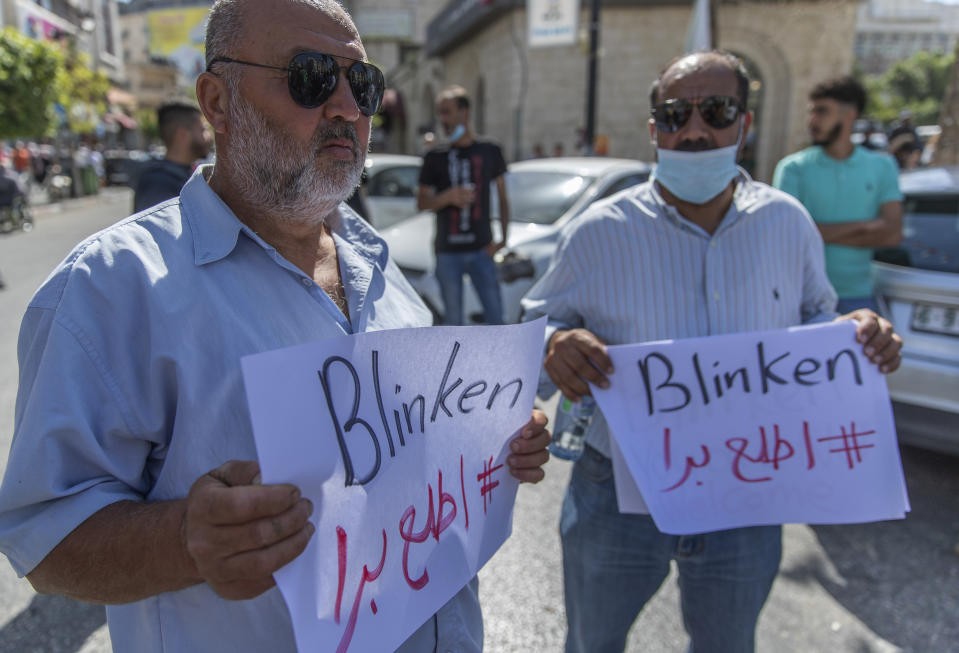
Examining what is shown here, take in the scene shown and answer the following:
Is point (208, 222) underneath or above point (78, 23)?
underneath

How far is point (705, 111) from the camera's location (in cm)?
174

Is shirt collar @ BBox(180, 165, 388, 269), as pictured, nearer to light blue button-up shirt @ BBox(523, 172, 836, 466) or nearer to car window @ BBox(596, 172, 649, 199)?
light blue button-up shirt @ BBox(523, 172, 836, 466)

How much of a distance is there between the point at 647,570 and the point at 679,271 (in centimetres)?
79

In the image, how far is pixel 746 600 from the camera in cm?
167

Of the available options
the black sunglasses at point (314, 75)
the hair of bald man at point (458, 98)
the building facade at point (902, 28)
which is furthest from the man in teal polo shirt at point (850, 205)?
the building facade at point (902, 28)

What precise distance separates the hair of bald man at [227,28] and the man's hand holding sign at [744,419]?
35.8 inches

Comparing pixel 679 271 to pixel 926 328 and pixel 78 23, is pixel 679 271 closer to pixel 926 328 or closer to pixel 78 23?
pixel 926 328

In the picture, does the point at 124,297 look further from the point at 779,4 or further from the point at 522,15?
the point at 779,4

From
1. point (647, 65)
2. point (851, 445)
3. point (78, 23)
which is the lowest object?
point (851, 445)

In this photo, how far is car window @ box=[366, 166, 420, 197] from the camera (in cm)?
830

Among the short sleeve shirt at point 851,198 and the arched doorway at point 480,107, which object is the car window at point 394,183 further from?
the arched doorway at point 480,107

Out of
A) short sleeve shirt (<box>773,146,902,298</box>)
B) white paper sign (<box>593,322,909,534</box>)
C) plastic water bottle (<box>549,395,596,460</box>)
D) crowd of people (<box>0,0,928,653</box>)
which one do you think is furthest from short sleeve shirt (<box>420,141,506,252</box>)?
white paper sign (<box>593,322,909,534</box>)

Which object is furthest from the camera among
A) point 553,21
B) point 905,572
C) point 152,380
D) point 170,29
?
point 170,29

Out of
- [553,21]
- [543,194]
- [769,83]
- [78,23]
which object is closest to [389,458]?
[543,194]
